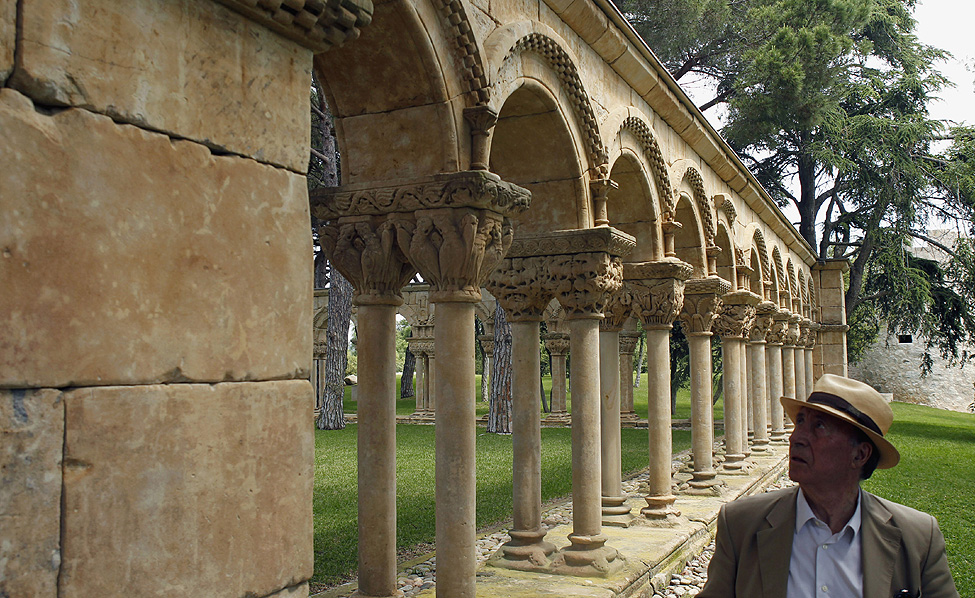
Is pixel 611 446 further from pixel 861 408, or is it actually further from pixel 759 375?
pixel 759 375

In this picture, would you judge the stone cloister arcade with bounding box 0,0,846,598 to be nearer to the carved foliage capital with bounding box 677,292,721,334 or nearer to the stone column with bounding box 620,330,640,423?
the carved foliage capital with bounding box 677,292,721,334

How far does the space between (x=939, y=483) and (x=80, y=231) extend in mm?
14190

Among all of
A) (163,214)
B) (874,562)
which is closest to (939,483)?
(874,562)

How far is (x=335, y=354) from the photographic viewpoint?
72.4ft

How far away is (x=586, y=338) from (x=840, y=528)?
4.81m

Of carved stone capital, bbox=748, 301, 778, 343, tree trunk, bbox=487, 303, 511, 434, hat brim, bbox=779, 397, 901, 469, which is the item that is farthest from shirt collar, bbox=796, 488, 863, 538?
tree trunk, bbox=487, 303, 511, 434

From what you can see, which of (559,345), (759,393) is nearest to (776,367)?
(759,393)

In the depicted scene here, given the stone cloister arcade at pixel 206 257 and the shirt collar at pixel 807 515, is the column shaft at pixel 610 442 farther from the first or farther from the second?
the shirt collar at pixel 807 515

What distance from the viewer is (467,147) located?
5.05 metres

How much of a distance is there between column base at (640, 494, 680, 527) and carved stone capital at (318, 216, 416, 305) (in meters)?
4.59

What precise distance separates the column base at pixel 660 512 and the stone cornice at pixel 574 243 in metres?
3.04

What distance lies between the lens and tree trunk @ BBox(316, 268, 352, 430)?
21625 millimetres

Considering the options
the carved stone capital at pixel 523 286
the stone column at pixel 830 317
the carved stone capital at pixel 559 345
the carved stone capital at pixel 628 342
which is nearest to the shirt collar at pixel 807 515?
the carved stone capital at pixel 523 286

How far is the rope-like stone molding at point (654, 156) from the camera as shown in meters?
8.31
